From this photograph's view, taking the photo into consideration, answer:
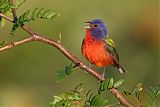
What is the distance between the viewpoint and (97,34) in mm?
5902

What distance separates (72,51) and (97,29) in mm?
9732

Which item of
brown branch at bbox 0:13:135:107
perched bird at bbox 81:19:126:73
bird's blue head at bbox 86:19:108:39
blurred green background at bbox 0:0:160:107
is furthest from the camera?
blurred green background at bbox 0:0:160:107

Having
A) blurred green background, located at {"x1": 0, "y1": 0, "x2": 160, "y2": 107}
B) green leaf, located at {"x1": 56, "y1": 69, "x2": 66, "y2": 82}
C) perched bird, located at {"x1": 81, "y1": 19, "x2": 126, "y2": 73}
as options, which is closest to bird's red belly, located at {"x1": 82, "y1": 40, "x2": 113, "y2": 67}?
perched bird, located at {"x1": 81, "y1": 19, "x2": 126, "y2": 73}

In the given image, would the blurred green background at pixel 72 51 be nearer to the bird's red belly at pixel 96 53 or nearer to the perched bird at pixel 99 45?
the perched bird at pixel 99 45

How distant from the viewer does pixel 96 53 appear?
567 centimetres

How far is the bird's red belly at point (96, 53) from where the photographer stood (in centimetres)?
527

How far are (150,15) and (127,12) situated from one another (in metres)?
0.89

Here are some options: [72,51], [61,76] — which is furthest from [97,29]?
[72,51]

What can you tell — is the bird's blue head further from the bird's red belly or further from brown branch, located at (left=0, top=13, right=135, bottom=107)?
brown branch, located at (left=0, top=13, right=135, bottom=107)

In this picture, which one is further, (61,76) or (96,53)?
(96,53)

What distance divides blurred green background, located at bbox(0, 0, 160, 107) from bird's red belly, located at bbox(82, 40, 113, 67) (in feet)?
27.6

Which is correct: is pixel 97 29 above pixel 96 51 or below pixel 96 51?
above

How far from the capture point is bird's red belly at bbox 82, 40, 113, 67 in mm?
5271

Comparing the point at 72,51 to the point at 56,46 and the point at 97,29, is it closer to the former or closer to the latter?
the point at 97,29
